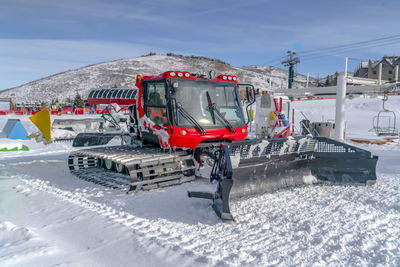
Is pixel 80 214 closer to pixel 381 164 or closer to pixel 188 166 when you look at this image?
pixel 188 166

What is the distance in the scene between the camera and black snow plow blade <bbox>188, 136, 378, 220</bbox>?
4.72 metres

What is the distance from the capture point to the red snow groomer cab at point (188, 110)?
6113mm

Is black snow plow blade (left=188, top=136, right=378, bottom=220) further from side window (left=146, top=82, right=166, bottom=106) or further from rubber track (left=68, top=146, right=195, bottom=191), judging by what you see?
side window (left=146, top=82, right=166, bottom=106)

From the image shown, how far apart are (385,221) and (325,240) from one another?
45.5 inches

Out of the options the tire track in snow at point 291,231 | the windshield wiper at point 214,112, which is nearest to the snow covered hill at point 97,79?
the windshield wiper at point 214,112

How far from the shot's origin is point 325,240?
3.70 m

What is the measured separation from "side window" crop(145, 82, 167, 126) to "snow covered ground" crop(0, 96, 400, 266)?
1387mm

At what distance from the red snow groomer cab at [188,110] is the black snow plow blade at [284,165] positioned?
697mm

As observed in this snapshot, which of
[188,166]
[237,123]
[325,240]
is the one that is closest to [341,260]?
[325,240]

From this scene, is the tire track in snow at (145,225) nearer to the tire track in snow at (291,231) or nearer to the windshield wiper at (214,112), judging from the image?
the tire track in snow at (291,231)

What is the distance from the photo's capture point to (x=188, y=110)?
6.22 metres

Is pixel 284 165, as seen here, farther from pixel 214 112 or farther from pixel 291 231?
pixel 291 231

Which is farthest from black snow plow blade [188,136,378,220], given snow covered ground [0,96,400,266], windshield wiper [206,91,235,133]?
windshield wiper [206,91,235,133]

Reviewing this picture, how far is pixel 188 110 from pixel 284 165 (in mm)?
2017
